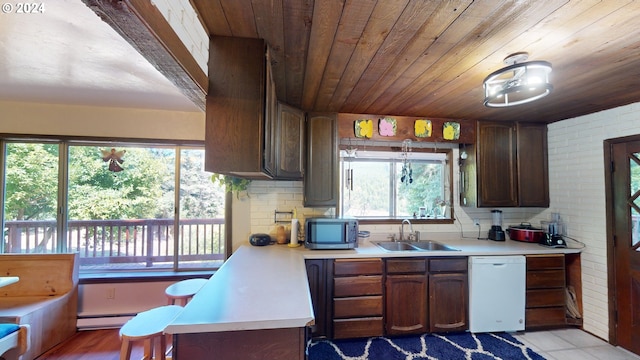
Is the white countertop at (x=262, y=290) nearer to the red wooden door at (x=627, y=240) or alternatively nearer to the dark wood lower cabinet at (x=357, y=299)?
the dark wood lower cabinet at (x=357, y=299)

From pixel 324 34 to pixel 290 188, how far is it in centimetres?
183

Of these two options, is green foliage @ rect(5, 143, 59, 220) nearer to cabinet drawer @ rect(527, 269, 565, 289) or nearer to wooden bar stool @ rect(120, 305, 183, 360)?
wooden bar stool @ rect(120, 305, 183, 360)

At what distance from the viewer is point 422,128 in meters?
2.82

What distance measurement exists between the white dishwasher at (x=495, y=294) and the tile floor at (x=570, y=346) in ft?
0.56

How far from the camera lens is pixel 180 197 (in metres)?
2.99

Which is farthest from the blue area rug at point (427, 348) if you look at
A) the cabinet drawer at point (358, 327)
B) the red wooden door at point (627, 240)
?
the red wooden door at point (627, 240)

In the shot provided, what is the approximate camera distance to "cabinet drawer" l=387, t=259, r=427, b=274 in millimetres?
2406

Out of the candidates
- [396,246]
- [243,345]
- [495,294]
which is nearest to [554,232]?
[495,294]

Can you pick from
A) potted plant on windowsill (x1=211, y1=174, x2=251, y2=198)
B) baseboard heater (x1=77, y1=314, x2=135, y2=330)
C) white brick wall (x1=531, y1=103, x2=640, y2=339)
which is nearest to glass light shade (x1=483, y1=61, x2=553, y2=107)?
white brick wall (x1=531, y1=103, x2=640, y2=339)

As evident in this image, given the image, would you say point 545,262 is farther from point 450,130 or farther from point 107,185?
point 107,185

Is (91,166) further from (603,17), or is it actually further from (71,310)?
(603,17)

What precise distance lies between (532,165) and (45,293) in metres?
5.40

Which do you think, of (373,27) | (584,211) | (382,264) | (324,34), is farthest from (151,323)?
(584,211)

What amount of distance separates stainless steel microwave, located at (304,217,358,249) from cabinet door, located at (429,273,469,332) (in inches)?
35.5
